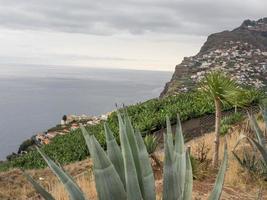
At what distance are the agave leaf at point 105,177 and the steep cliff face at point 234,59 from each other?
177ft

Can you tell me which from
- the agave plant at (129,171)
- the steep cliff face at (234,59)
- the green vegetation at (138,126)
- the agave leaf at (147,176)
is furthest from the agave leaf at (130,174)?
the steep cliff face at (234,59)

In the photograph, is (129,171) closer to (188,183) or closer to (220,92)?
(188,183)

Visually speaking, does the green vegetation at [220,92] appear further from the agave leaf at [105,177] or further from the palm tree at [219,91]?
the agave leaf at [105,177]

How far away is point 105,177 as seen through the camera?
3139 millimetres

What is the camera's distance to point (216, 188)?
3404 millimetres

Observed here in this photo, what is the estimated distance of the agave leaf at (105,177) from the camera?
308 cm

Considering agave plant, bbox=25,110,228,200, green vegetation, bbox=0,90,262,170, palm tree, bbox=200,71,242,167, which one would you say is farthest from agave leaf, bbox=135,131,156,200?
green vegetation, bbox=0,90,262,170

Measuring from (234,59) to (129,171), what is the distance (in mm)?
102203

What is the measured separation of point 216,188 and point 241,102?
5.57 metres

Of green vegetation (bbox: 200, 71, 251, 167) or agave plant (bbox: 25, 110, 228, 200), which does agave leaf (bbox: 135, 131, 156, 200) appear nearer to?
agave plant (bbox: 25, 110, 228, 200)

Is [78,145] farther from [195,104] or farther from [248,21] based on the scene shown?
[248,21]

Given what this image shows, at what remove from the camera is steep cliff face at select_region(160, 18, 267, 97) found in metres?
82.8

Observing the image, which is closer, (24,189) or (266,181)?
(266,181)

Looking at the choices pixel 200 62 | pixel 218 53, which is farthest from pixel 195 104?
pixel 218 53
